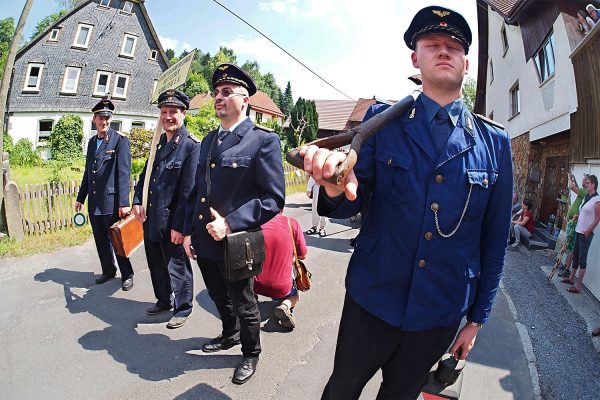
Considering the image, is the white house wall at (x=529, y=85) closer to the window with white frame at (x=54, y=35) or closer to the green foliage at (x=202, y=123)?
the green foliage at (x=202, y=123)

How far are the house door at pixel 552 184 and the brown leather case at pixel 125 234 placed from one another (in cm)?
959

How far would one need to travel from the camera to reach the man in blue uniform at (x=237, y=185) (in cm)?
269

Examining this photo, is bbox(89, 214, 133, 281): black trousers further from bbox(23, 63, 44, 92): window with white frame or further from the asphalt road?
bbox(23, 63, 44, 92): window with white frame

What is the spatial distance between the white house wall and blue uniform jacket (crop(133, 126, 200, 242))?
8.07 meters

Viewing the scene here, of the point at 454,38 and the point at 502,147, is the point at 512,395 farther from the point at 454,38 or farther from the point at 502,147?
the point at 454,38

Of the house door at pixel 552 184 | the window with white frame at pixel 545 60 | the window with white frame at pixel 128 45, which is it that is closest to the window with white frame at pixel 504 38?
the window with white frame at pixel 545 60

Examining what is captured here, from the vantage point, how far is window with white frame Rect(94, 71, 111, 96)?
25.3 metres

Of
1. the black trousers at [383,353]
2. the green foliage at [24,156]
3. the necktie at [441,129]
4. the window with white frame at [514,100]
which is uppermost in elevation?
the window with white frame at [514,100]

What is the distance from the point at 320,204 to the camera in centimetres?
147

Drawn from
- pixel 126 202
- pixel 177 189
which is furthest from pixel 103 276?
pixel 177 189

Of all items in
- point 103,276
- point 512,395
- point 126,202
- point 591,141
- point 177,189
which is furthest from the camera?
point 591,141

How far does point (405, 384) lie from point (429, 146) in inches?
43.3

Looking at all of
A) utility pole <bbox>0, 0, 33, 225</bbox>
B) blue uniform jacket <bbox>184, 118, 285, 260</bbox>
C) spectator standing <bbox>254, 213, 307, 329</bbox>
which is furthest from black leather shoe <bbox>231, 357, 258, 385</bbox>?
utility pole <bbox>0, 0, 33, 225</bbox>

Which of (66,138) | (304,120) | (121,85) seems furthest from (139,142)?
(304,120)
